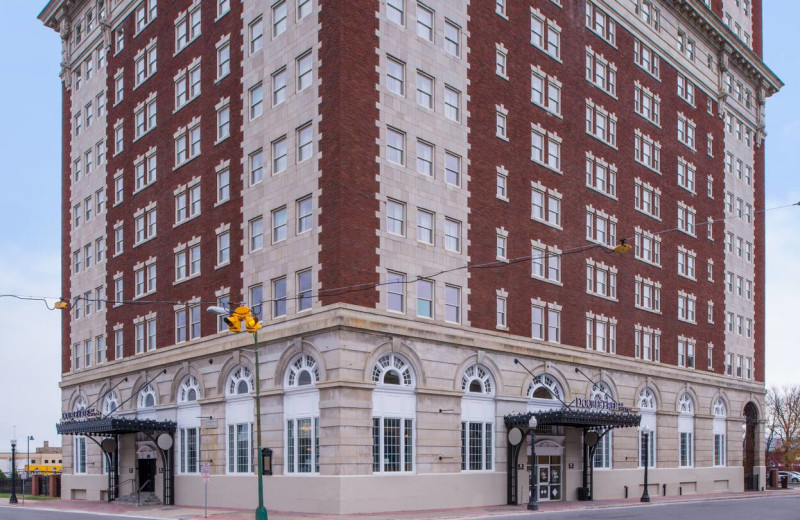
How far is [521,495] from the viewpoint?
4675 centimetres

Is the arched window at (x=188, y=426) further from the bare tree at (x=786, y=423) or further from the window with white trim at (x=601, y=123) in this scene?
the bare tree at (x=786, y=423)

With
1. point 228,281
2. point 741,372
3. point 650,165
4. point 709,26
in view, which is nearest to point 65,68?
point 228,281

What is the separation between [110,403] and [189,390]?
11043mm

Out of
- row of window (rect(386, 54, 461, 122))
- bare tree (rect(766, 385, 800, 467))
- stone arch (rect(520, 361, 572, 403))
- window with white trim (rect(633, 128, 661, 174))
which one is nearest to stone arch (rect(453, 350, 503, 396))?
stone arch (rect(520, 361, 572, 403))

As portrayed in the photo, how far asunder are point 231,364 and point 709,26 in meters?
45.7

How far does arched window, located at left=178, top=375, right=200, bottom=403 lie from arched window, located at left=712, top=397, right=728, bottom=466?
1483 inches

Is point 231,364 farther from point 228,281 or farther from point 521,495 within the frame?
point 521,495

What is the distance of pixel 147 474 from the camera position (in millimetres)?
53250

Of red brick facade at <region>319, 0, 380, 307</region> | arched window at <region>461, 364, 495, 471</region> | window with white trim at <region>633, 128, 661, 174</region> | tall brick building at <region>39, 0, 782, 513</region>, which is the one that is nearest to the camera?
red brick facade at <region>319, 0, 380, 307</region>

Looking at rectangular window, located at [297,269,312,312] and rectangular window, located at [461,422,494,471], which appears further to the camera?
rectangular window, located at [461,422,494,471]

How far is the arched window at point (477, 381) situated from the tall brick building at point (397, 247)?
111mm

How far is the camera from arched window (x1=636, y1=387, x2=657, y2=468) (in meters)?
58.2

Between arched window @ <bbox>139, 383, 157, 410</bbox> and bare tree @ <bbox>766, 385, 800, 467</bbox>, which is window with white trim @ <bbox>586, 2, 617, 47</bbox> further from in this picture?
bare tree @ <bbox>766, 385, 800, 467</bbox>

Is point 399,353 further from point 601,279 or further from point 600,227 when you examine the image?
point 600,227
